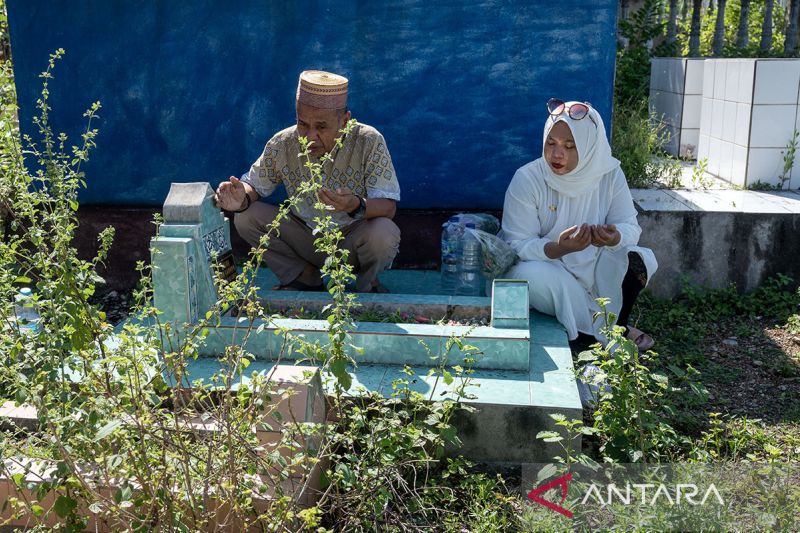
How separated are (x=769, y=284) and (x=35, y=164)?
17.5 feet

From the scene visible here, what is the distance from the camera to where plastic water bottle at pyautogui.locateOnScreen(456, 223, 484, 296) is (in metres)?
5.52

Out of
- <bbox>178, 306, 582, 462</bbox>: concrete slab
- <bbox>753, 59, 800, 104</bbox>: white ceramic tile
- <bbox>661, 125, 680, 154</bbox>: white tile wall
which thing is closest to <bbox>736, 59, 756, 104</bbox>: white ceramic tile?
<bbox>753, 59, 800, 104</bbox>: white ceramic tile

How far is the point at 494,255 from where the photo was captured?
5379mm

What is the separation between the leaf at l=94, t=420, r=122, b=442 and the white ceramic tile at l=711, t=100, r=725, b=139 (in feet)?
20.6

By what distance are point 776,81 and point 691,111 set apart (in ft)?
6.19

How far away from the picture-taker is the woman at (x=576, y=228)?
17.3 ft

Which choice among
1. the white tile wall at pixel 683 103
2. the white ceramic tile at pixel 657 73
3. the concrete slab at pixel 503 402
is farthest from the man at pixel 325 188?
the white ceramic tile at pixel 657 73

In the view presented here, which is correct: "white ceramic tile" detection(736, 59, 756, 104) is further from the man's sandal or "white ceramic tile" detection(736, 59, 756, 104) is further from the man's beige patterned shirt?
the man's sandal

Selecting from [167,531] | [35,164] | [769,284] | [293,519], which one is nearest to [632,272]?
[769,284]

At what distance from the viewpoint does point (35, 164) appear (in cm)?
666

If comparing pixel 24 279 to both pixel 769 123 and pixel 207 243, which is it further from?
pixel 769 123

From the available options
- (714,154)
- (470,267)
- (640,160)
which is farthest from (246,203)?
(714,154)

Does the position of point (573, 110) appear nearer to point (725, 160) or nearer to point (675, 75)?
point (725, 160)

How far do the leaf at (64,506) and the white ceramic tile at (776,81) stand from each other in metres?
5.99
